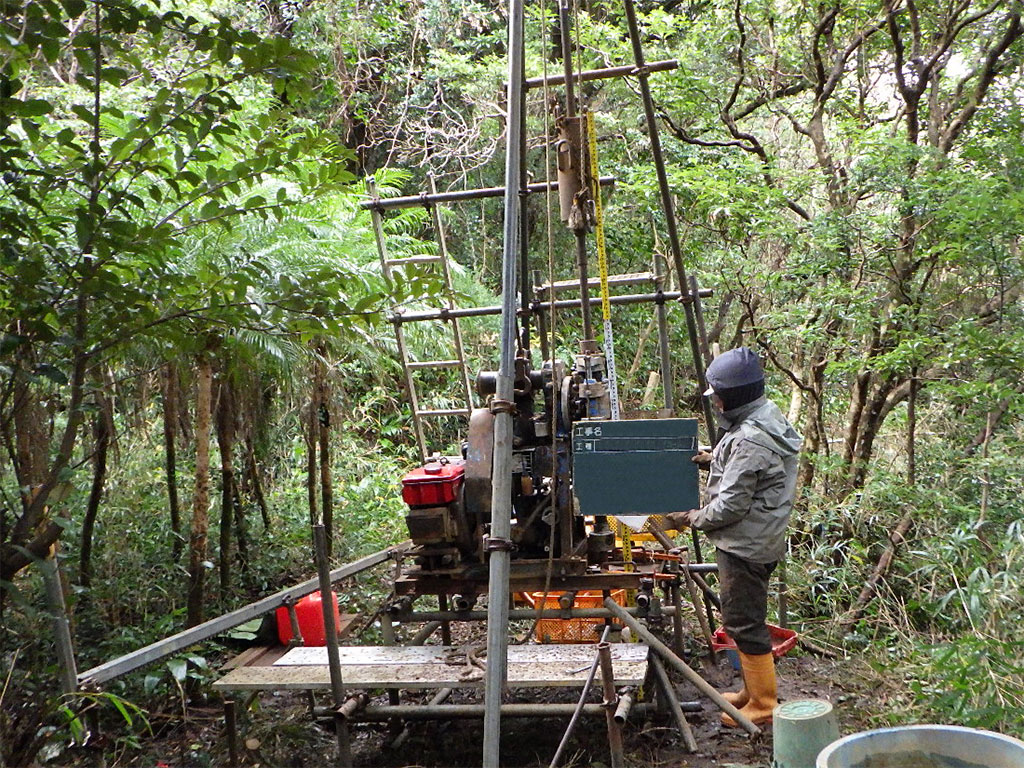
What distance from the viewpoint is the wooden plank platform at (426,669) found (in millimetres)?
4320

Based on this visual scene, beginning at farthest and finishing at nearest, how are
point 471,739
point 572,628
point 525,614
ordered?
1. point 572,628
2. point 471,739
3. point 525,614

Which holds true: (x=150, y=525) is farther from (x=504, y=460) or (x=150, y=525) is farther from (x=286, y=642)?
(x=504, y=460)

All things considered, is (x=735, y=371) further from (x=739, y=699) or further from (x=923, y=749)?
(x=923, y=749)

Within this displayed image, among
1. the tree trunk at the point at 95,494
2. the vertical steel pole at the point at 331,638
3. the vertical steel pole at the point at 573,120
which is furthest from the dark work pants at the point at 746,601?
the tree trunk at the point at 95,494

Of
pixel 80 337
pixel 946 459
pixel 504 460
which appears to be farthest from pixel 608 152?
pixel 80 337

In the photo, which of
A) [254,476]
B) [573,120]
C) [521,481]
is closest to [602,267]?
[573,120]

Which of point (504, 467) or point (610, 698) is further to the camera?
point (610, 698)

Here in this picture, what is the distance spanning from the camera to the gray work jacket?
4.61 m

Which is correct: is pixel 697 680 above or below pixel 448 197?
below

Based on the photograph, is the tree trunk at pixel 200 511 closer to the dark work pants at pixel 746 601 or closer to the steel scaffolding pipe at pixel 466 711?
the steel scaffolding pipe at pixel 466 711

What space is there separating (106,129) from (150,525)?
3346 millimetres

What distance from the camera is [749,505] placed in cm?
465

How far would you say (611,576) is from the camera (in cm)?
475

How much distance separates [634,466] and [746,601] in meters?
1.26
